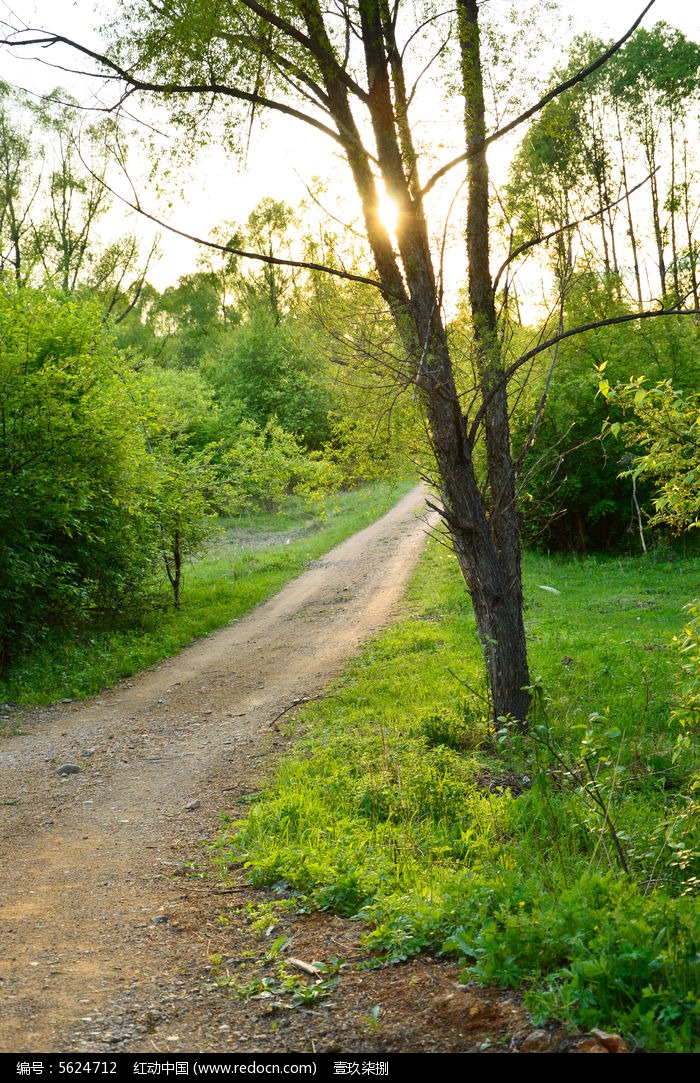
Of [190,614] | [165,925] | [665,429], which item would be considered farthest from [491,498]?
[190,614]

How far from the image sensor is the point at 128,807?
22.4 feet

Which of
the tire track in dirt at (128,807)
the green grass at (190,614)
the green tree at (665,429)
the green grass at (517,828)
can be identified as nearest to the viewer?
the green grass at (517,828)

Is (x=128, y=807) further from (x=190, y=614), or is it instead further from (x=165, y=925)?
(x=190, y=614)

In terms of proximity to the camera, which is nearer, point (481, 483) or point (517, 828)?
point (517, 828)

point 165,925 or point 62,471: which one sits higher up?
point 62,471

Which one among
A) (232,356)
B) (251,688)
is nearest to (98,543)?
(251,688)

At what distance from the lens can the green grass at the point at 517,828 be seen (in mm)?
3387

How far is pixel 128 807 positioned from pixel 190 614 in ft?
28.5

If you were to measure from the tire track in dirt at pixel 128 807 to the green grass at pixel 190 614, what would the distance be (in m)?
0.47

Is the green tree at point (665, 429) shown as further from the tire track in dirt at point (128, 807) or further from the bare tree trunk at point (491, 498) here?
the tire track in dirt at point (128, 807)

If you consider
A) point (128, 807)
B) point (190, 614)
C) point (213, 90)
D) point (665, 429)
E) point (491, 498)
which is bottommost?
point (128, 807)

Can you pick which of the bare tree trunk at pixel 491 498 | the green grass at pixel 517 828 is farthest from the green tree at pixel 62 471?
the bare tree trunk at pixel 491 498

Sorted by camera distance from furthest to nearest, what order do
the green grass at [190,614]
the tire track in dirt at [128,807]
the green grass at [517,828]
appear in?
the green grass at [190,614] → the tire track in dirt at [128,807] → the green grass at [517,828]

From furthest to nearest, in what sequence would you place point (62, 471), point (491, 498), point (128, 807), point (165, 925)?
point (62, 471), point (491, 498), point (128, 807), point (165, 925)
